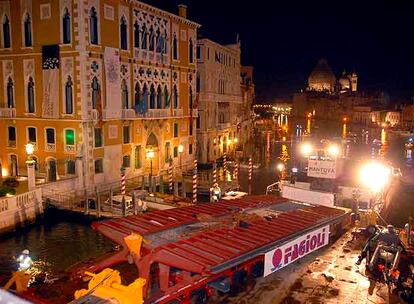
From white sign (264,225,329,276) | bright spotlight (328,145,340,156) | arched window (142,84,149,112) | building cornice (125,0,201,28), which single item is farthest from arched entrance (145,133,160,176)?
white sign (264,225,329,276)

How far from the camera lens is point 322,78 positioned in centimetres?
14875

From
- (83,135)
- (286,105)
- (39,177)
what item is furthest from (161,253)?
(286,105)

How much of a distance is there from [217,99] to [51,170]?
21572mm

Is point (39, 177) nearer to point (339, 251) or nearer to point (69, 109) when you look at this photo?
point (69, 109)

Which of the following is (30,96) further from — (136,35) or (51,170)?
(136,35)

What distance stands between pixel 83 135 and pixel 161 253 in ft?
60.3

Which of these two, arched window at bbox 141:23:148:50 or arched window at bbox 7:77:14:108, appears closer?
arched window at bbox 7:77:14:108

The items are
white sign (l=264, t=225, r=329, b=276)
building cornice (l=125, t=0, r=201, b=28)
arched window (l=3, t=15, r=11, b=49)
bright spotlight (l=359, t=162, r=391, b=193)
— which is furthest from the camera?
building cornice (l=125, t=0, r=201, b=28)

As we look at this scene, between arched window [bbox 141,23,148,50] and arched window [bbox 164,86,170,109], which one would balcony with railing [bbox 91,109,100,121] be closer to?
arched window [bbox 141,23,148,50]

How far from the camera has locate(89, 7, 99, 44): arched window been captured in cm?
2661

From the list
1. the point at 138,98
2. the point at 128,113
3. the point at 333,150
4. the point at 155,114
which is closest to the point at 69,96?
the point at 128,113

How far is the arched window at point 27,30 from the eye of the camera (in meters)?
27.8

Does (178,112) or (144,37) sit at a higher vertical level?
(144,37)

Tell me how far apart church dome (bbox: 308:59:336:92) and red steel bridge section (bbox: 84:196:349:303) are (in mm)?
138702
